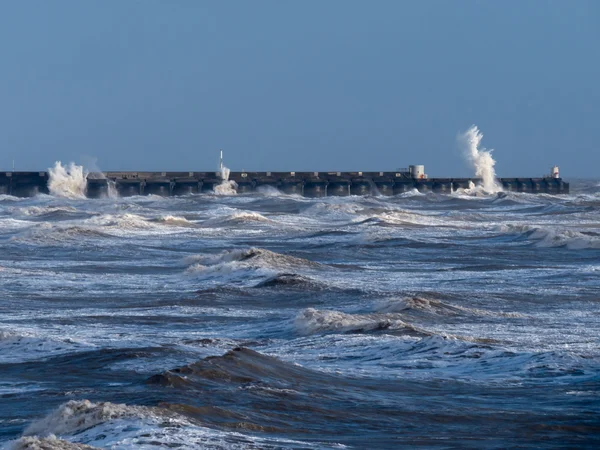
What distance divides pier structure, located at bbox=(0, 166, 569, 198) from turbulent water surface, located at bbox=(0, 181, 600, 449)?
41.4 m

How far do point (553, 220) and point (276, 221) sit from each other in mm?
11791

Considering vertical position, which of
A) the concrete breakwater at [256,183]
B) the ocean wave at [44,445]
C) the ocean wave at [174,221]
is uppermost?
the concrete breakwater at [256,183]

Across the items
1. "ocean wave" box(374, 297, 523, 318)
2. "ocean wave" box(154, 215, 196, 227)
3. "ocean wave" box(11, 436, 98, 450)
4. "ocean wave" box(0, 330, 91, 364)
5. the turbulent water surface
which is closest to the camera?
"ocean wave" box(11, 436, 98, 450)

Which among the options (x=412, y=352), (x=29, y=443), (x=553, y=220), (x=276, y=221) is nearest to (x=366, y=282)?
(x=412, y=352)

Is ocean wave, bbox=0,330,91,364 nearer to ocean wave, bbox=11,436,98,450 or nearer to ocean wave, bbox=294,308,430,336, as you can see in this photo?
ocean wave, bbox=294,308,430,336

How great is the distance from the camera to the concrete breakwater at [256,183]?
235ft

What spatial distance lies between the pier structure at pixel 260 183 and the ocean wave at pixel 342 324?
56.7m

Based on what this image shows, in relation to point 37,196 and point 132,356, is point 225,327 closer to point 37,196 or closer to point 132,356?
point 132,356

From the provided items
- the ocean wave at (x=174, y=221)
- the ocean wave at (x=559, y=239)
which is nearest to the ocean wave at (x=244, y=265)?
the ocean wave at (x=559, y=239)

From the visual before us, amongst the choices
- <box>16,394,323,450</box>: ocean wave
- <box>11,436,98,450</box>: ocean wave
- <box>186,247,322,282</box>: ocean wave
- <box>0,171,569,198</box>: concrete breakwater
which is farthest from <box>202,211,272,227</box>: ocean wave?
<box>11,436,98,450</box>: ocean wave

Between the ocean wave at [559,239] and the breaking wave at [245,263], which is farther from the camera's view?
the ocean wave at [559,239]

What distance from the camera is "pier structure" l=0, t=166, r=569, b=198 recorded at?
235 feet

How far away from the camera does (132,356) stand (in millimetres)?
12203

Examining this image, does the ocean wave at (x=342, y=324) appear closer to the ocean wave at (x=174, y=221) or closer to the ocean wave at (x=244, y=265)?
the ocean wave at (x=244, y=265)
